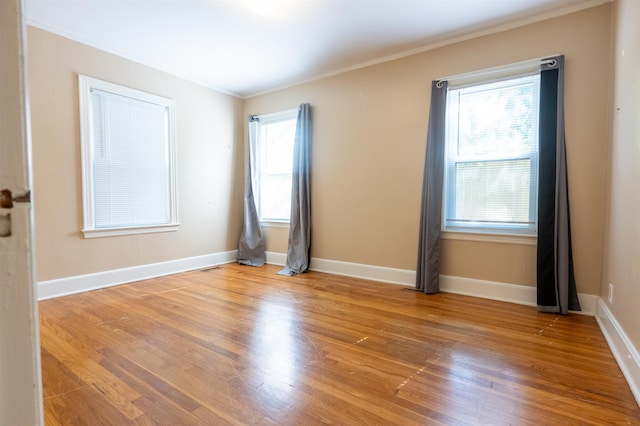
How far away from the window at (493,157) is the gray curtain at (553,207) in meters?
0.12

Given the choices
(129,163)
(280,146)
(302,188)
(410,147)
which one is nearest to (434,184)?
(410,147)

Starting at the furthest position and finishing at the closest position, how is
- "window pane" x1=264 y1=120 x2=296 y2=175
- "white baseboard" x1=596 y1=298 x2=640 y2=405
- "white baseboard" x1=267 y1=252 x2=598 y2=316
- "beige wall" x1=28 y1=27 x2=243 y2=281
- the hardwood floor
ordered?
"window pane" x1=264 y1=120 x2=296 y2=175 < "beige wall" x1=28 y1=27 x2=243 y2=281 < "white baseboard" x1=267 y1=252 x2=598 y2=316 < "white baseboard" x1=596 y1=298 x2=640 y2=405 < the hardwood floor

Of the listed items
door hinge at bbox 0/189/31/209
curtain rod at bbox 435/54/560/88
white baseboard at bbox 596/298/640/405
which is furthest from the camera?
curtain rod at bbox 435/54/560/88

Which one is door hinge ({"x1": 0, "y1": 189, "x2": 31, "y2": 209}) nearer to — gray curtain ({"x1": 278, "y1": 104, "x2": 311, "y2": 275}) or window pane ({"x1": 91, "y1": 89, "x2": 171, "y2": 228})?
window pane ({"x1": 91, "y1": 89, "x2": 171, "y2": 228})

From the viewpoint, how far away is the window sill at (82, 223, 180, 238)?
3.48m

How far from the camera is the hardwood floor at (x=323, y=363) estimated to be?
1.52 meters

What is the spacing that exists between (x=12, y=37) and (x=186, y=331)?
242cm

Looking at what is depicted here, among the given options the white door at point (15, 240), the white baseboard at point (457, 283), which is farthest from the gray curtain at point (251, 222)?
the white door at point (15, 240)

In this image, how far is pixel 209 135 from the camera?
4688mm

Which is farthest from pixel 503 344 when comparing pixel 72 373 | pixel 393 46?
pixel 393 46

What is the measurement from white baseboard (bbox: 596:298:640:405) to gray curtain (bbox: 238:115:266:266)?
12.3 feet

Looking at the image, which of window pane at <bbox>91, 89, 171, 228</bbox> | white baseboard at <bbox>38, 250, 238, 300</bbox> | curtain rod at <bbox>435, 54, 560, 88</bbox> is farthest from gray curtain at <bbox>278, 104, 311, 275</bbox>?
curtain rod at <bbox>435, 54, 560, 88</bbox>

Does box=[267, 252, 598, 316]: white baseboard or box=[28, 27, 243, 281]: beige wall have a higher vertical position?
box=[28, 27, 243, 281]: beige wall

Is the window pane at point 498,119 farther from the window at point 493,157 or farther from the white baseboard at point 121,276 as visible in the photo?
the white baseboard at point 121,276
